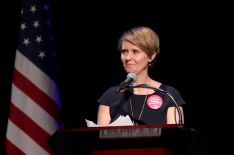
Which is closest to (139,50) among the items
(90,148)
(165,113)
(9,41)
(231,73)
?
(165,113)

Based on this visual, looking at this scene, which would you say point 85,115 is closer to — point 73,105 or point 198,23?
point 73,105

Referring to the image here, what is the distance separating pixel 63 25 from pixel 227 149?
169cm

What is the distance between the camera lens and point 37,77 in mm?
3932

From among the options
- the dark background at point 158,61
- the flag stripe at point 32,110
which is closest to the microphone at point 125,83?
the dark background at point 158,61

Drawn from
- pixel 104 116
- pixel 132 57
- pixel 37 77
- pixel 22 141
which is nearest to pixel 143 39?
pixel 132 57

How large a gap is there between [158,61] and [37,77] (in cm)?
99

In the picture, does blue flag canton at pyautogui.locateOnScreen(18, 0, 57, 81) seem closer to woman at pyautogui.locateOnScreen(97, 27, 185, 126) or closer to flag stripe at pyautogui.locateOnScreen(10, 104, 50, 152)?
flag stripe at pyautogui.locateOnScreen(10, 104, 50, 152)

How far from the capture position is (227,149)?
12.2 feet

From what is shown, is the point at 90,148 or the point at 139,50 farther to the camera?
the point at 139,50

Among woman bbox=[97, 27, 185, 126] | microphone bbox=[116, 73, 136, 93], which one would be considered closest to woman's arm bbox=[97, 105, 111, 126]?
woman bbox=[97, 27, 185, 126]

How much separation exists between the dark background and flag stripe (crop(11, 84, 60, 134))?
0.24m

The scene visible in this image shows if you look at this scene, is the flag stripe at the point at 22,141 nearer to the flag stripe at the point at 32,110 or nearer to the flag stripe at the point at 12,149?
the flag stripe at the point at 12,149

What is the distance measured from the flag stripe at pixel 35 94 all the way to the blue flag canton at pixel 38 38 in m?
0.16

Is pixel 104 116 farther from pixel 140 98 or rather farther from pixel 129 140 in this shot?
pixel 129 140
